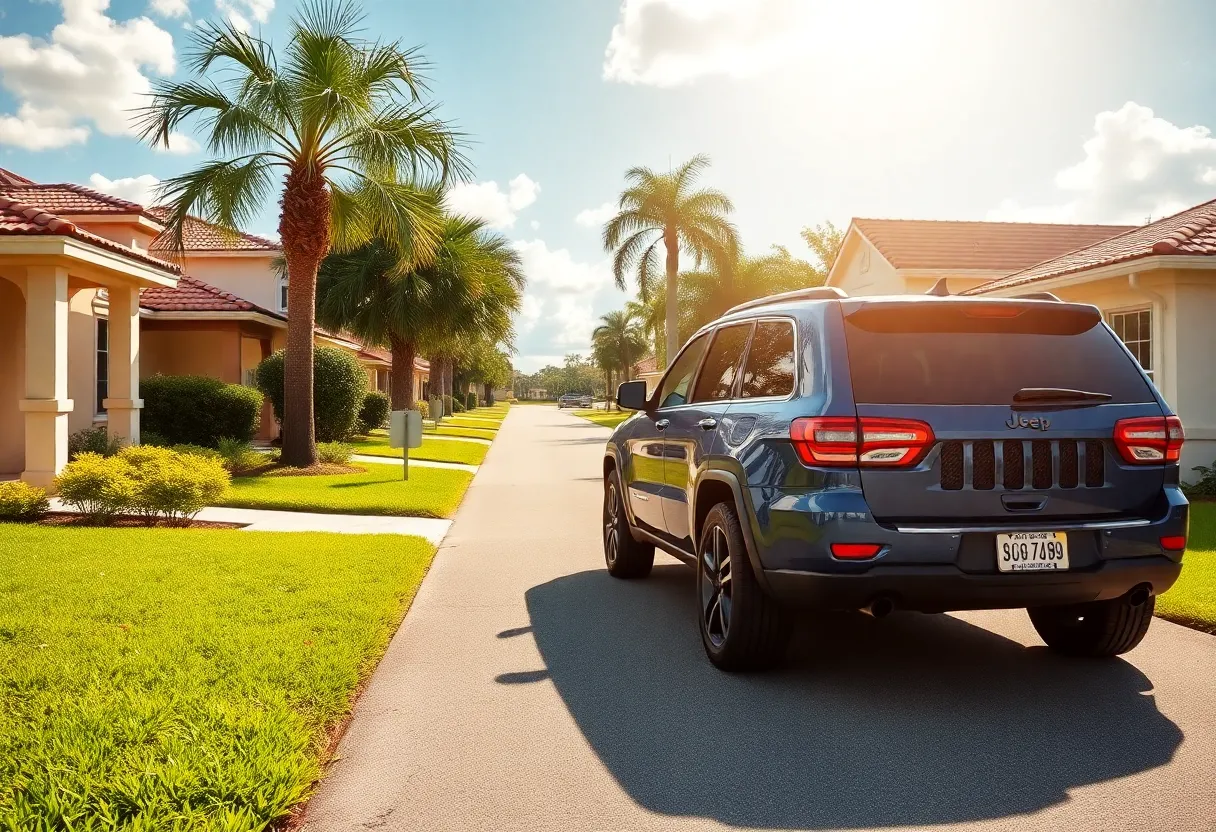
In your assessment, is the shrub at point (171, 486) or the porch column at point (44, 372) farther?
the porch column at point (44, 372)

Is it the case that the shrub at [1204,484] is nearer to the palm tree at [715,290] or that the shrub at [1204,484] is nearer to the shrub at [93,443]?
the shrub at [93,443]

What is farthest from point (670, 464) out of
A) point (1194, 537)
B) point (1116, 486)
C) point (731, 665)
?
point (1194, 537)

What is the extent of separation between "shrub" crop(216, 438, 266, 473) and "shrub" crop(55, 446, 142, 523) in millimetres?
5493

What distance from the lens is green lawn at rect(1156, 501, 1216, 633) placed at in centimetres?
642

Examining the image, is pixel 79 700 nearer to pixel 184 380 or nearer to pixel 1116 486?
pixel 1116 486

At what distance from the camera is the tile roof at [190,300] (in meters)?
21.0

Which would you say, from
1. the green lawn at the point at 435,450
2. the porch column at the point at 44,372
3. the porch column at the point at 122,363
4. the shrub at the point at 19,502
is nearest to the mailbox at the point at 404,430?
the porch column at the point at 122,363

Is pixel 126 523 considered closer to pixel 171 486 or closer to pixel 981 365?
pixel 171 486

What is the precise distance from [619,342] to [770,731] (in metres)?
97.4

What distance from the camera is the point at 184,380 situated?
62.4ft

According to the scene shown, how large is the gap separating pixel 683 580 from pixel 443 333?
22936 mm

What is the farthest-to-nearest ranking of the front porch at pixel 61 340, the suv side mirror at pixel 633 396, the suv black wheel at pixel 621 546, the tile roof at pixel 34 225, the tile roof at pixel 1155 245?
1. the tile roof at pixel 1155 245
2. the front porch at pixel 61 340
3. the tile roof at pixel 34 225
4. the suv black wheel at pixel 621 546
5. the suv side mirror at pixel 633 396

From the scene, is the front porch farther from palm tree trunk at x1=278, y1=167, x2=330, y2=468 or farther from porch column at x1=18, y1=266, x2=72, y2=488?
palm tree trunk at x1=278, y1=167, x2=330, y2=468

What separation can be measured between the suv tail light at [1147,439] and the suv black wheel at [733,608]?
5.92 ft
